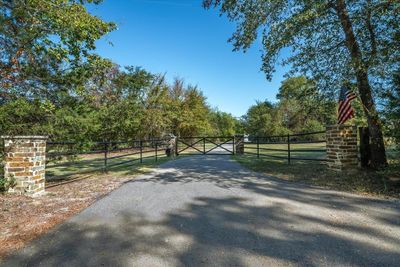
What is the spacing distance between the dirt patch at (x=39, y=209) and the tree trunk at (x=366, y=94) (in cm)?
612

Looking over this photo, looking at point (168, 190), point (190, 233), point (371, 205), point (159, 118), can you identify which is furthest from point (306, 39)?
point (159, 118)

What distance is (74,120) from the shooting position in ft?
19.4

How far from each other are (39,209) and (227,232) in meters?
3.11

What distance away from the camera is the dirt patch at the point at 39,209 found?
298cm

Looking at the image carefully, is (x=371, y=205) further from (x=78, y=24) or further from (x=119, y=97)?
(x=119, y=97)

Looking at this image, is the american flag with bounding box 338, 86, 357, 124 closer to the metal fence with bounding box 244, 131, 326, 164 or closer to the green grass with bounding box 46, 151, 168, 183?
the metal fence with bounding box 244, 131, 326, 164

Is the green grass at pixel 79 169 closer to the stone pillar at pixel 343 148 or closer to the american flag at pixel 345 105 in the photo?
the stone pillar at pixel 343 148

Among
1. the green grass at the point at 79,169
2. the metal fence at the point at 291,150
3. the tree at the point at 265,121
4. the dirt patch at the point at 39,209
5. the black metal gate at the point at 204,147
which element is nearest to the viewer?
the dirt patch at the point at 39,209

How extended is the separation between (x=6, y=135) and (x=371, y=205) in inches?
254

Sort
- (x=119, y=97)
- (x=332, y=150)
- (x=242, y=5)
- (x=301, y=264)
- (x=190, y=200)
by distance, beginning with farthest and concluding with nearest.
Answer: (x=119, y=97) < (x=242, y=5) < (x=332, y=150) < (x=190, y=200) < (x=301, y=264)

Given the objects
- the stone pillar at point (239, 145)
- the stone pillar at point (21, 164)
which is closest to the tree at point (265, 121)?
the stone pillar at point (239, 145)

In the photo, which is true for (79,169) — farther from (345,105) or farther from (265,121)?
(265,121)

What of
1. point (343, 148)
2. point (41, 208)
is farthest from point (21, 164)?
point (343, 148)

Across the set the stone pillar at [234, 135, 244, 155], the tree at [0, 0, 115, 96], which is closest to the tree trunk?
the tree at [0, 0, 115, 96]
